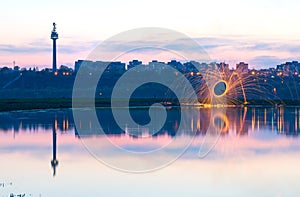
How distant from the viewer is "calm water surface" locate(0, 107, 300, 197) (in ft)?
44.1

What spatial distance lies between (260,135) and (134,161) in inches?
401

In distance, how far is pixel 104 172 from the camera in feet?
52.1

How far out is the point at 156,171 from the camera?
53.3 ft

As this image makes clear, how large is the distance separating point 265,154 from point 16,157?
851 cm

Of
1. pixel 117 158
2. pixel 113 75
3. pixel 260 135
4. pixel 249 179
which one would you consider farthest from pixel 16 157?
pixel 113 75

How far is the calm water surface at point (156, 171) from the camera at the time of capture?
529 inches

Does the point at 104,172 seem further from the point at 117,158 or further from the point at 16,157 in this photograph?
the point at 16,157

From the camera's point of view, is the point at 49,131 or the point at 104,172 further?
the point at 49,131

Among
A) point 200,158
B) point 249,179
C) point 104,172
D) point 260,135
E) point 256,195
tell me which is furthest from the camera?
point 260,135

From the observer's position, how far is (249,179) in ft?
48.8

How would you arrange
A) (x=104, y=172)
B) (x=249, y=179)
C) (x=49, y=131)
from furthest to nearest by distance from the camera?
1. (x=49, y=131)
2. (x=104, y=172)
3. (x=249, y=179)

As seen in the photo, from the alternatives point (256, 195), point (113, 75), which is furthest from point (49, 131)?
point (113, 75)

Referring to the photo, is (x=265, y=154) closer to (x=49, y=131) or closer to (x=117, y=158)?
(x=117, y=158)

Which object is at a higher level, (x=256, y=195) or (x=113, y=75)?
(x=113, y=75)
